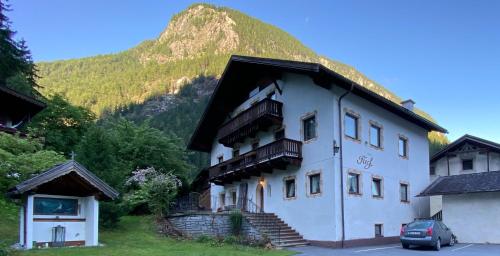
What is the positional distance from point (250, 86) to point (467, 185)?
14.6 metres

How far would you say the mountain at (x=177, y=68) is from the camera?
123312 millimetres

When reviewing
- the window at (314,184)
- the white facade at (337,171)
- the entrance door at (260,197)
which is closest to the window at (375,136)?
the white facade at (337,171)

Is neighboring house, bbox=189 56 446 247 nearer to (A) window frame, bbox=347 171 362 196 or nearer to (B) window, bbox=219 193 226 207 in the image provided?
(A) window frame, bbox=347 171 362 196

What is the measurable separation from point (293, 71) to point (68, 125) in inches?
→ 1162

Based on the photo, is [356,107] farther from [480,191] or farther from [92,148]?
[92,148]

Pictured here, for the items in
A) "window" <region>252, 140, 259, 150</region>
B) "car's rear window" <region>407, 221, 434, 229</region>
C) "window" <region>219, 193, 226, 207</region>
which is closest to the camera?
"car's rear window" <region>407, 221, 434, 229</region>

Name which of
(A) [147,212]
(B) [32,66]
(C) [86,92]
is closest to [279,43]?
(C) [86,92]

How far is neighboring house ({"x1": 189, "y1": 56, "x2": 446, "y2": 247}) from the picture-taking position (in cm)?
2331

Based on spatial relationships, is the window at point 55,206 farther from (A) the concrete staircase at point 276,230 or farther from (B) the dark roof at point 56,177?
(A) the concrete staircase at point 276,230

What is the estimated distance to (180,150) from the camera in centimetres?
4375

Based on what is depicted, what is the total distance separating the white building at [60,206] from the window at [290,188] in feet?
34.5

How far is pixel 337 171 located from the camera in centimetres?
2297

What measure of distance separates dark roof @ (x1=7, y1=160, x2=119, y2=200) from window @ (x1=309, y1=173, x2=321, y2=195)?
10203mm

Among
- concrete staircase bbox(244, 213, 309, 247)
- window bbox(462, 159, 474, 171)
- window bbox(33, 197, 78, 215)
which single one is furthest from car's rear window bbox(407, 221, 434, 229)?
window bbox(462, 159, 474, 171)
